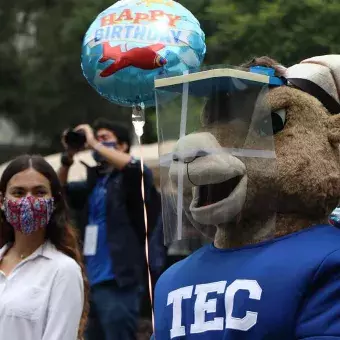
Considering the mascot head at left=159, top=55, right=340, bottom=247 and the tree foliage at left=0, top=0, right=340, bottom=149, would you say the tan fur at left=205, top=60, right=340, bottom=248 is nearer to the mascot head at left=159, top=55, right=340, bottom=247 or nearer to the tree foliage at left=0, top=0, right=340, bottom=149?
the mascot head at left=159, top=55, right=340, bottom=247

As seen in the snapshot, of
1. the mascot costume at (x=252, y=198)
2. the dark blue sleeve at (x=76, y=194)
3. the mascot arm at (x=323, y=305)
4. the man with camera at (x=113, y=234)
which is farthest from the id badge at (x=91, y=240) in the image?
the mascot arm at (x=323, y=305)

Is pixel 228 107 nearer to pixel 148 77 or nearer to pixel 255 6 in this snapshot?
pixel 148 77

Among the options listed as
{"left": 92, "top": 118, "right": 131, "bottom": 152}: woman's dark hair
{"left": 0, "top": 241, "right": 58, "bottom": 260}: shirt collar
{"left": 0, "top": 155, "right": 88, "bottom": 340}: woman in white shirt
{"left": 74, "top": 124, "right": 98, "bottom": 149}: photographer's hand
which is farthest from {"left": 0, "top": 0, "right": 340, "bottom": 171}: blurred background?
{"left": 0, "top": 241, "right": 58, "bottom": 260}: shirt collar

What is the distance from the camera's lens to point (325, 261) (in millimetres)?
3000

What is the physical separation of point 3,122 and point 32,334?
12760 mm

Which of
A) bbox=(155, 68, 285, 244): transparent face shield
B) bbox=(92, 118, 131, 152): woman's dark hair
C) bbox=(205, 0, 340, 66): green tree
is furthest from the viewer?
bbox=(205, 0, 340, 66): green tree

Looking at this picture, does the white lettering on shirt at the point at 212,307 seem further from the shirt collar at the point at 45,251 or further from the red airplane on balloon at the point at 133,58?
the shirt collar at the point at 45,251

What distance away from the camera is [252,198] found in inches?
126

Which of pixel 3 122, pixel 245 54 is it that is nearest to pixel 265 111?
pixel 245 54

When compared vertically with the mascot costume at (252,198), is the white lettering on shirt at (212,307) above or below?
below

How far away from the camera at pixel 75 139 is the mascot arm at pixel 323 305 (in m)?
4.00

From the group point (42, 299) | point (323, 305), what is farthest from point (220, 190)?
point (42, 299)

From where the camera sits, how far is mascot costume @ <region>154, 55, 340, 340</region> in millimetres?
3021

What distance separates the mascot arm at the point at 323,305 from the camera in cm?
294
